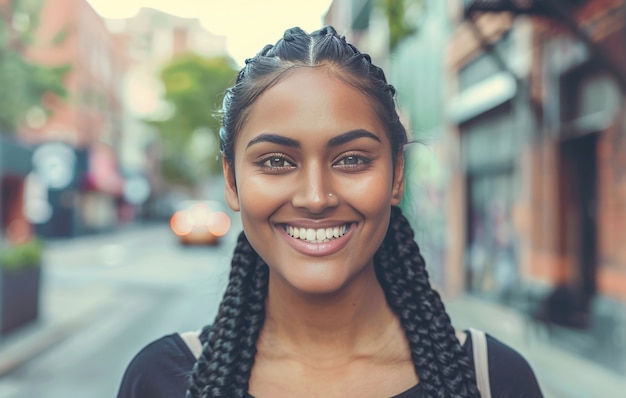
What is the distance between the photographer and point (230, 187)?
1.79 meters

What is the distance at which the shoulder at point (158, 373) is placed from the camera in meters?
1.72

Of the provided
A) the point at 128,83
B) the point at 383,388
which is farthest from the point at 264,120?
the point at 128,83

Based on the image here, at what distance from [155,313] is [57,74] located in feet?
18.1

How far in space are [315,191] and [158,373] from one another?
0.61 meters

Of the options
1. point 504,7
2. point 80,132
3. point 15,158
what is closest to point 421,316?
point 504,7

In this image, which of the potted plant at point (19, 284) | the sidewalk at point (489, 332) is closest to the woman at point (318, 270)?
the sidewalk at point (489, 332)

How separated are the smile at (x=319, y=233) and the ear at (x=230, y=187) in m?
0.21

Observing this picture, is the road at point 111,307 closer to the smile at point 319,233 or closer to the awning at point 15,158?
the smile at point 319,233

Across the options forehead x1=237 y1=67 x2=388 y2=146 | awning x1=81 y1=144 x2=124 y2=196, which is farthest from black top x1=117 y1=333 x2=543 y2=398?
awning x1=81 y1=144 x2=124 y2=196

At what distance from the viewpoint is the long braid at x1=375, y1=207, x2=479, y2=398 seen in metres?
1.67

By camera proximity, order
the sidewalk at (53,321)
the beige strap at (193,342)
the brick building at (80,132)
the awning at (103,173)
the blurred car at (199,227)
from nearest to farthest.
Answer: the beige strap at (193,342) → the sidewalk at (53,321) → the blurred car at (199,227) → the brick building at (80,132) → the awning at (103,173)

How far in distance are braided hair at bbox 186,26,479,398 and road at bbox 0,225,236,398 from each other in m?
0.25

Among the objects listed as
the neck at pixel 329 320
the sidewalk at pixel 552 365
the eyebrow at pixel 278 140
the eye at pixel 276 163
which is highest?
the eyebrow at pixel 278 140

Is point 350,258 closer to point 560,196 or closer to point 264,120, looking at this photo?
point 264,120
